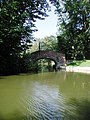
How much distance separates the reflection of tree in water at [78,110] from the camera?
12.5m

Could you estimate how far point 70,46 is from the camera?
5162cm

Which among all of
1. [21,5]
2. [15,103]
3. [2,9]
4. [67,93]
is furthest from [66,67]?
[15,103]

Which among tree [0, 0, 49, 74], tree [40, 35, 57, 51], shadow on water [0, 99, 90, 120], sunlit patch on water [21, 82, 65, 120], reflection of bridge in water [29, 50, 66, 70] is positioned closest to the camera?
shadow on water [0, 99, 90, 120]

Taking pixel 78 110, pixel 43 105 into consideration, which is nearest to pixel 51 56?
pixel 43 105

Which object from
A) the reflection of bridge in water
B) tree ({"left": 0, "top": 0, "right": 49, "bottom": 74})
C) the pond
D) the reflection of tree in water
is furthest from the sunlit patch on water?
the reflection of bridge in water

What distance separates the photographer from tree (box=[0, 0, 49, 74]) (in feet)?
104

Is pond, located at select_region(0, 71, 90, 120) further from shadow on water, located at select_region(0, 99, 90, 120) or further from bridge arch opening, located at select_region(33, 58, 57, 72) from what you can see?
bridge arch opening, located at select_region(33, 58, 57, 72)

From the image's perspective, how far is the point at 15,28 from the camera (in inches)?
1275

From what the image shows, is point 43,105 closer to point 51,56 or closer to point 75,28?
point 51,56

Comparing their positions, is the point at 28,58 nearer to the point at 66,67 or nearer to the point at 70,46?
the point at 66,67

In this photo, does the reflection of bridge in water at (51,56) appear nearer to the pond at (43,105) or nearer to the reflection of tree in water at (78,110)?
the pond at (43,105)

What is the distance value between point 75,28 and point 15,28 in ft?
67.8

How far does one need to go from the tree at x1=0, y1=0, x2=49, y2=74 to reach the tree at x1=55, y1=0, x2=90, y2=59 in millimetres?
9735

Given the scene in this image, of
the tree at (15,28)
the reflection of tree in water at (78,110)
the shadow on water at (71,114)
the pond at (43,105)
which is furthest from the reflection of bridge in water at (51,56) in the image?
the shadow on water at (71,114)
